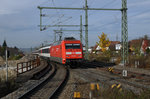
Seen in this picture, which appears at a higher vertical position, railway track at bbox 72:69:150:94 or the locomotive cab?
the locomotive cab

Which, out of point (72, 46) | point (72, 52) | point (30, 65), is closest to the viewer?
point (72, 52)

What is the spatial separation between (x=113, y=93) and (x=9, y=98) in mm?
4624

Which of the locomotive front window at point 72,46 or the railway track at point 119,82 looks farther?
the locomotive front window at point 72,46

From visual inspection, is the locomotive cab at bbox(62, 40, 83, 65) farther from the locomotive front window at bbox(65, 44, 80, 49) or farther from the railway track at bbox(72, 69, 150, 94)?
the railway track at bbox(72, 69, 150, 94)

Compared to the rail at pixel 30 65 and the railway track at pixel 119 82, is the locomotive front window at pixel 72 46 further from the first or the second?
the railway track at pixel 119 82


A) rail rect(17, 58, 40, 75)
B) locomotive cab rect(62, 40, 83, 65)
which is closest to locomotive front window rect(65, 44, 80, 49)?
locomotive cab rect(62, 40, 83, 65)

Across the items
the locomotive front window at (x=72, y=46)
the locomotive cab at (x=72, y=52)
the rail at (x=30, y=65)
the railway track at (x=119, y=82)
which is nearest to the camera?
the railway track at (x=119, y=82)

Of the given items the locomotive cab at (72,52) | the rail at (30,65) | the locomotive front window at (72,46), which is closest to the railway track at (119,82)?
the locomotive cab at (72,52)

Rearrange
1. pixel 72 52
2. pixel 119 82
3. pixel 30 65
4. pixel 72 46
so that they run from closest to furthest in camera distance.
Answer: pixel 119 82 < pixel 72 52 < pixel 72 46 < pixel 30 65

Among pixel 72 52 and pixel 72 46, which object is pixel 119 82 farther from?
pixel 72 46

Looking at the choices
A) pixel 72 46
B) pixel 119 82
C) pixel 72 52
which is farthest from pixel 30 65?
pixel 119 82

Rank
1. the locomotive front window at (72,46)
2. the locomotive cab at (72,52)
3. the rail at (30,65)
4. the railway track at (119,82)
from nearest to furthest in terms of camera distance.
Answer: the railway track at (119,82) < the rail at (30,65) < the locomotive cab at (72,52) < the locomotive front window at (72,46)

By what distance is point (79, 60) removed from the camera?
814 inches

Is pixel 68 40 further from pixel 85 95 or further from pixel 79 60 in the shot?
pixel 85 95
